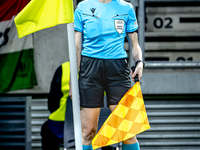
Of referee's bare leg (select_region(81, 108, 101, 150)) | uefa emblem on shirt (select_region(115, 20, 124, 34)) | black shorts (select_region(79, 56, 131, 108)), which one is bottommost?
referee's bare leg (select_region(81, 108, 101, 150))

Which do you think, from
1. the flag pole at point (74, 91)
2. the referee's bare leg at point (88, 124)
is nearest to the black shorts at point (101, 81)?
the referee's bare leg at point (88, 124)

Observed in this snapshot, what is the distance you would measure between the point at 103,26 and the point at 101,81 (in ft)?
1.85

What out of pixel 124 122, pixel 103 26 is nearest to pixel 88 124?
pixel 124 122

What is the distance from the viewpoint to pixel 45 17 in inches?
97.0

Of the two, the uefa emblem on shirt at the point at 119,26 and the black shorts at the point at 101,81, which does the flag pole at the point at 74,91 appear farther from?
the uefa emblem on shirt at the point at 119,26

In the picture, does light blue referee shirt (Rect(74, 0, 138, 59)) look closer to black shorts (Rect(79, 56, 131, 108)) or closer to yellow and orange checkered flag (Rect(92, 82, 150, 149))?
black shorts (Rect(79, 56, 131, 108))

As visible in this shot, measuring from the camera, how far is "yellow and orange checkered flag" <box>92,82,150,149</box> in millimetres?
2473

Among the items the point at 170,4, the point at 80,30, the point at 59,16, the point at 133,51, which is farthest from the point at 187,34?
the point at 59,16

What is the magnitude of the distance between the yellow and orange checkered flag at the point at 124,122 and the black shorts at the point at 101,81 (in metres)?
0.10

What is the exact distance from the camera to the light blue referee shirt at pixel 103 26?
2529 millimetres

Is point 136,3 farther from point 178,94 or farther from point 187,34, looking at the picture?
point 178,94

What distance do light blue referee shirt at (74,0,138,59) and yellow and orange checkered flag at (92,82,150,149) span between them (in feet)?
1.54

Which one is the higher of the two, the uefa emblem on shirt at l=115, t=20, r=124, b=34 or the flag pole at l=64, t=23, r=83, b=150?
the uefa emblem on shirt at l=115, t=20, r=124, b=34

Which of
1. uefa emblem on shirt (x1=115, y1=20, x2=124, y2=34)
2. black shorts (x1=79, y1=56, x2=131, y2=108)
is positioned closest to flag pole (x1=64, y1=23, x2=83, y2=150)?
black shorts (x1=79, y1=56, x2=131, y2=108)
